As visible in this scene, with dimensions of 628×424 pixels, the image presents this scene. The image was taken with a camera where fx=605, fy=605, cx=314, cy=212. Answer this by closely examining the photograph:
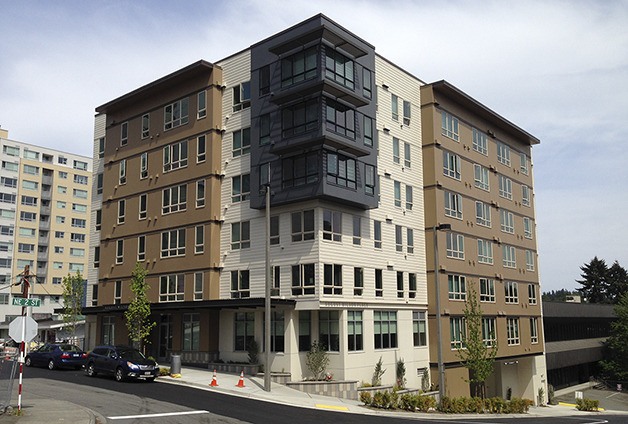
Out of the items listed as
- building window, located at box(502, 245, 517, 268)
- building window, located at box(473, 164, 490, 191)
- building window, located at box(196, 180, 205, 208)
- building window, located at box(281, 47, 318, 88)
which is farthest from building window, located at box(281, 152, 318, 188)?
building window, located at box(502, 245, 517, 268)

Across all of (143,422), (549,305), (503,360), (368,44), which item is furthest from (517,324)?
(143,422)

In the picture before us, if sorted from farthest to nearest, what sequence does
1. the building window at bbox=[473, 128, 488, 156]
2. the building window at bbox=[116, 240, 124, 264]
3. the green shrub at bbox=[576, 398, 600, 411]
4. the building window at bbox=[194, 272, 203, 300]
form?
the building window at bbox=[473, 128, 488, 156] < the building window at bbox=[116, 240, 124, 264] < the green shrub at bbox=[576, 398, 600, 411] < the building window at bbox=[194, 272, 203, 300]

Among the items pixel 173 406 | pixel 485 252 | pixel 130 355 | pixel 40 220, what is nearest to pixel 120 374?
pixel 130 355

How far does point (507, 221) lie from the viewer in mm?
56500

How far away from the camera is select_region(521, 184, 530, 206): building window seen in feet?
197

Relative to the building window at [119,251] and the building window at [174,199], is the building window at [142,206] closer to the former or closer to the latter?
the building window at [174,199]

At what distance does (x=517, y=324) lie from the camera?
54812mm

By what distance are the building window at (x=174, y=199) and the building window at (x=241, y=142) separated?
5.33 m

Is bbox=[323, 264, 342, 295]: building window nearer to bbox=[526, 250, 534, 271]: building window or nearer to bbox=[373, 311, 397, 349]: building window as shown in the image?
bbox=[373, 311, 397, 349]: building window

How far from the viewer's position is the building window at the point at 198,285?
41.8 meters

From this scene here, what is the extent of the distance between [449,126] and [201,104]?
19.8 metres

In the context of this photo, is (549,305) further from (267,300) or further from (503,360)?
(267,300)

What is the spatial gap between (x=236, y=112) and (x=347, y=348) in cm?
1774

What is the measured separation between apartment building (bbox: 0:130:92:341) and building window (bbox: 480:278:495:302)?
75.8 metres
